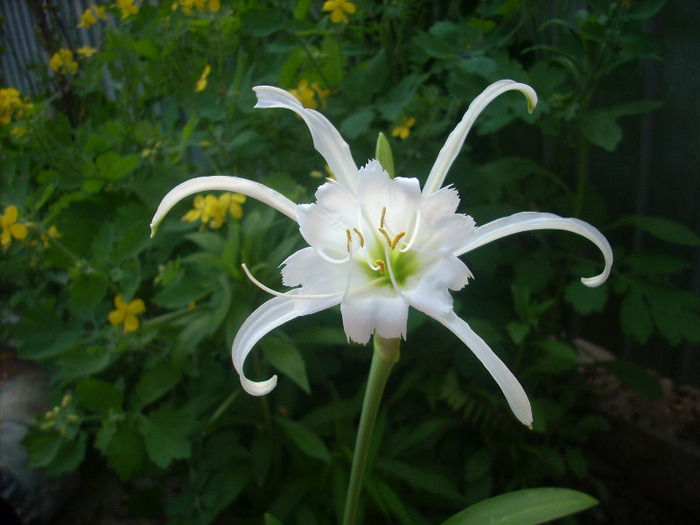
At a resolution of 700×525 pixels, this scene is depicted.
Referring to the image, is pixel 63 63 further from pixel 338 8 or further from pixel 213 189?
pixel 213 189

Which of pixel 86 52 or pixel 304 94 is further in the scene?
pixel 86 52

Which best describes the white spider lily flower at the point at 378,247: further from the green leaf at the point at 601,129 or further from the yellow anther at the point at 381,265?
the green leaf at the point at 601,129

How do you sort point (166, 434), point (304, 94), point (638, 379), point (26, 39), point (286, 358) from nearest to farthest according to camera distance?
1. point (286, 358)
2. point (166, 434)
3. point (304, 94)
4. point (638, 379)
5. point (26, 39)

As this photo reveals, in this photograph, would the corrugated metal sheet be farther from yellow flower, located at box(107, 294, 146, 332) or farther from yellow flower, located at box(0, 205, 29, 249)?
yellow flower, located at box(107, 294, 146, 332)

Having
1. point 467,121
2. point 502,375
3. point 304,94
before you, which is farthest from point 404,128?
point 502,375

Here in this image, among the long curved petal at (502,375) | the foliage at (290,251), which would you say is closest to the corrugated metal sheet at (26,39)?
the foliage at (290,251)

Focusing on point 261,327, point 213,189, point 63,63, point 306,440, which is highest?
point 63,63

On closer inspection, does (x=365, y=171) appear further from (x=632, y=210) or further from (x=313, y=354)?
(x=632, y=210)

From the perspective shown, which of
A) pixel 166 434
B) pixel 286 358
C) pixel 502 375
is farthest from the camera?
pixel 166 434
